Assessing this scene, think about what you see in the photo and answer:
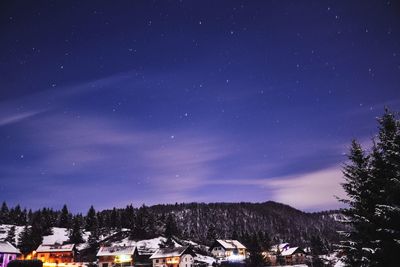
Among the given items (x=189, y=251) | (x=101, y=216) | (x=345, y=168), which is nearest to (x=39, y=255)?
(x=189, y=251)

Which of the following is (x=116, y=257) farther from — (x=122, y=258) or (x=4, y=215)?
(x=4, y=215)

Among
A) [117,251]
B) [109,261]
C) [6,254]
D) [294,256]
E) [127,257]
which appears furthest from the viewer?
[294,256]

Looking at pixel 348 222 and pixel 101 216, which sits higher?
pixel 101 216

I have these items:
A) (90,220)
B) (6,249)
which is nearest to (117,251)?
(6,249)

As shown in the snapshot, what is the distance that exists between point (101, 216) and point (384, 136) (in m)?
170

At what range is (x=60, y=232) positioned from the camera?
15912 centimetres

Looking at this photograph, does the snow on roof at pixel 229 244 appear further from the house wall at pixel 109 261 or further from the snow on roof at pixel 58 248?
the snow on roof at pixel 58 248

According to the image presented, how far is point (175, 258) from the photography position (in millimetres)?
96688

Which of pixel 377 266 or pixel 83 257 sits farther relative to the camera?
pixel 83 257

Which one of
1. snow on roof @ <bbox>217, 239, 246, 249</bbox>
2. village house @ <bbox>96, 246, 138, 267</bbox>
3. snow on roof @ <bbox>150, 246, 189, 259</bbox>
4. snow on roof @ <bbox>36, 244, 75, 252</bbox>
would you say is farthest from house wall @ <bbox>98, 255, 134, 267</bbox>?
snow on roof @ <bbox>217, 239, 246, 249</bbox>

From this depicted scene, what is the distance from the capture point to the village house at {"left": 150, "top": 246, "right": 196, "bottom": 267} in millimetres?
96438

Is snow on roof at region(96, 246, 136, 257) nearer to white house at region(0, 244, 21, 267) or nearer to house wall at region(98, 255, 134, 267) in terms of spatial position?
house wall at region(98, 255, 134, 267)

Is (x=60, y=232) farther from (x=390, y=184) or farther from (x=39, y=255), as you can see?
(x=390, y=184)

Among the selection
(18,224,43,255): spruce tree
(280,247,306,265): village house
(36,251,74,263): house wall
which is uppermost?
(18,224,43,255): spruce tree
